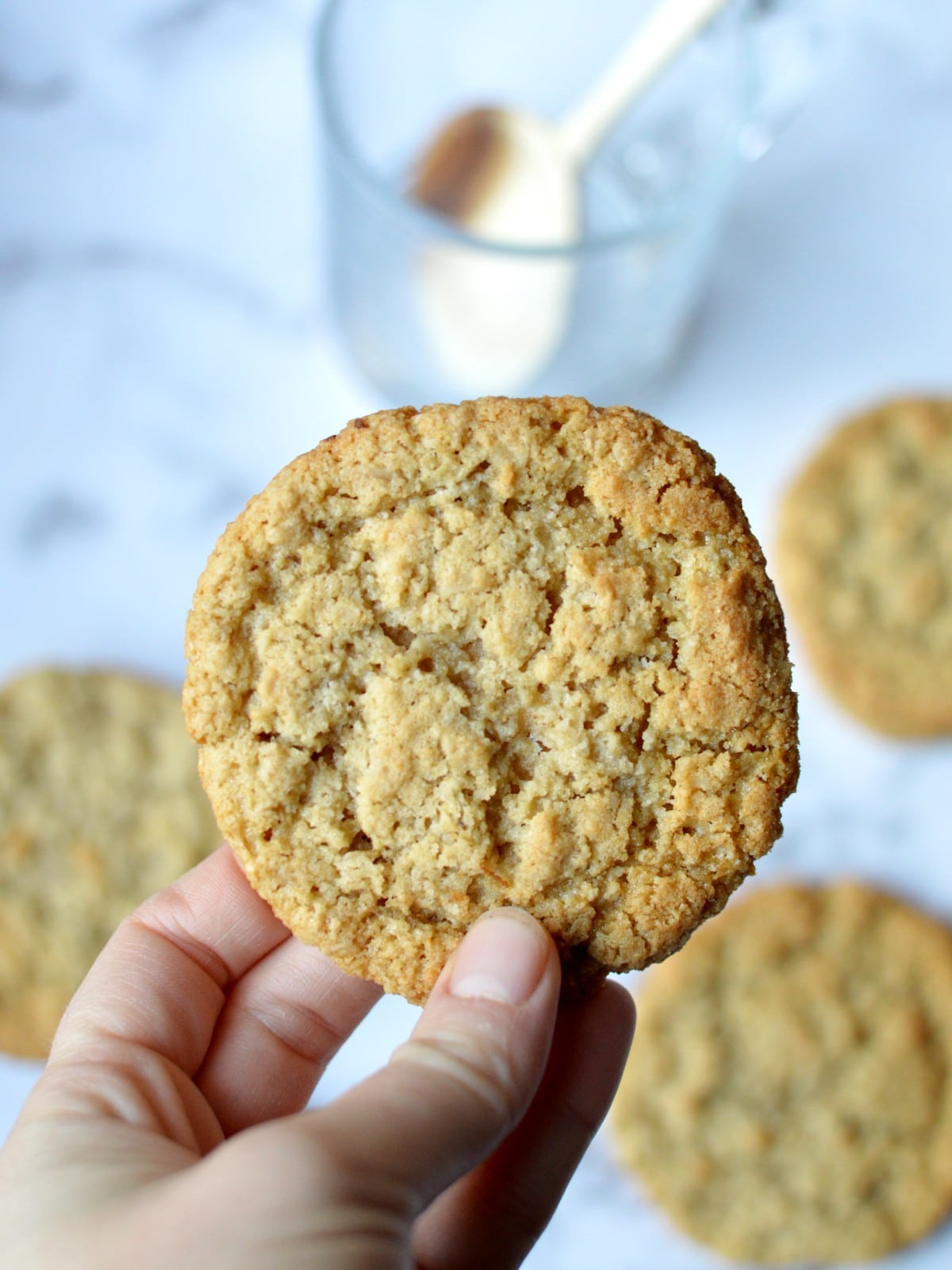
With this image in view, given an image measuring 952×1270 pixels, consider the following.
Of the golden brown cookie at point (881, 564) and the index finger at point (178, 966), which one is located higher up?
the golden brown cookie at point (881, 564)

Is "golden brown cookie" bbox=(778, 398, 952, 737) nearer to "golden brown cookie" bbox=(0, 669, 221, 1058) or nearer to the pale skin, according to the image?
the pale skin

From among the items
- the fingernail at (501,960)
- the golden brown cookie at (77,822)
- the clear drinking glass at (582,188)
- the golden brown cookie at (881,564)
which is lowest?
the golden brown cookie at (77,822)

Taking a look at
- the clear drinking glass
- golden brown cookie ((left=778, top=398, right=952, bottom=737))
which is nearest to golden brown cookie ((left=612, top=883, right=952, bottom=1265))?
golden brown cookie ((left=778, top=398, right=952, bottom=737))

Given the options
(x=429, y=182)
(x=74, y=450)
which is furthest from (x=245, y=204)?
(x=74, y=450)

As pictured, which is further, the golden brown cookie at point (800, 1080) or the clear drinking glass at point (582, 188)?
the golden brown cookie at point (800, 1080)

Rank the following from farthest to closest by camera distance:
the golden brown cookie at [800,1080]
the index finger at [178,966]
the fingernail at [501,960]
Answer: the golden brown cookie at [800,1080] < the index finger at [178,966] < the fingernail at [501,960]

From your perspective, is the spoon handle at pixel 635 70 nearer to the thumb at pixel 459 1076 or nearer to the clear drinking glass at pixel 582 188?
the clear drinking glass at pixel 582 188

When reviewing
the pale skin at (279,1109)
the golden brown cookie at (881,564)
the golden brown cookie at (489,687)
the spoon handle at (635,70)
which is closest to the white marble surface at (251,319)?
the golden brown cookie at (881,564)
